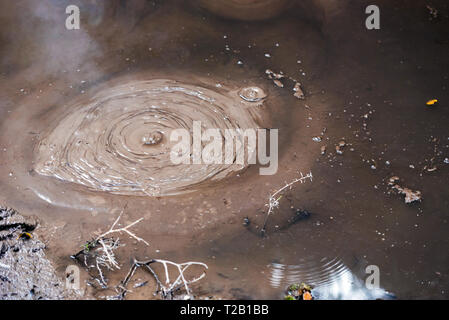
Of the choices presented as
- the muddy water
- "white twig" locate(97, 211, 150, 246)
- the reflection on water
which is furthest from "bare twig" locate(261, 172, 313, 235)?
"white twig" locate(97, 211, 150, 246)

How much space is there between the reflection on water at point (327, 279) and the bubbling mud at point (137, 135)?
1.04 metres

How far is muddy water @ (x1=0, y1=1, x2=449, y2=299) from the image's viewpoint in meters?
3.46

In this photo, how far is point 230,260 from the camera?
343 centimetres

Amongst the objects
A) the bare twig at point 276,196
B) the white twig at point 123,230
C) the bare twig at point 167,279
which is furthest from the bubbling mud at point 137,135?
the bare twig at point 167,279

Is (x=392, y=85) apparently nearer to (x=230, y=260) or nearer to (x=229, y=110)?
(x=229, y=110)

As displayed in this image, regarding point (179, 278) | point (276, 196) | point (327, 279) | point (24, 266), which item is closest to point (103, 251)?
point (24, 266)

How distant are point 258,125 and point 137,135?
113cm

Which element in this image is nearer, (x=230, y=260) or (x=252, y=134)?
(x=230, y=260)

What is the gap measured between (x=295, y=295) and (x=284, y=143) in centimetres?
144

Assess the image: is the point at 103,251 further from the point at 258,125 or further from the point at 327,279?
the point at 258,125

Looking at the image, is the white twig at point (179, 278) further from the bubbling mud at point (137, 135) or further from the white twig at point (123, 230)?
the bubbling mud at point (137, 135)
